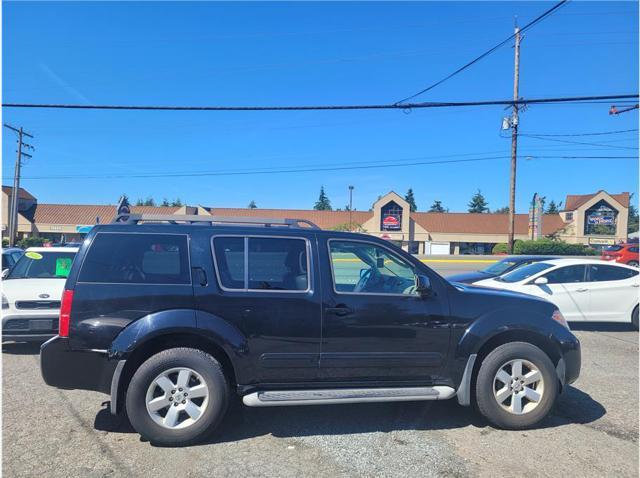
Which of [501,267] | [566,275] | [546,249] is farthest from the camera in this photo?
[546,249]

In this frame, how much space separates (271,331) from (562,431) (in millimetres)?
2871

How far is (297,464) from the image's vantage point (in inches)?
141

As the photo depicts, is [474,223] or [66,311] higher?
[474,223]

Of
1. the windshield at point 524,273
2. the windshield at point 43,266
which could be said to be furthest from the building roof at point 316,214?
the windshield at point 43,266

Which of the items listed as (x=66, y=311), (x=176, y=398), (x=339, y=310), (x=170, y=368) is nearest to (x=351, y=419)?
(x=339, y=310)

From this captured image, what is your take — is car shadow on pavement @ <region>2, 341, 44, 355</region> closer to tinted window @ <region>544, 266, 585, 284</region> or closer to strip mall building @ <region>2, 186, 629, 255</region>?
tinted window @ <region>544, 266, 585, 284</region>

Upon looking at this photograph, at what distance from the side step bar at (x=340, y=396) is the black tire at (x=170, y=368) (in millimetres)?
257

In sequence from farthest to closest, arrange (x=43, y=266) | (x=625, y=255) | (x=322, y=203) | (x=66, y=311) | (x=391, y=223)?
(x=322, y=203) → (x=391, y=223) → (x=625, y=255) → (x=43, y=266) → (x=66, y=311)

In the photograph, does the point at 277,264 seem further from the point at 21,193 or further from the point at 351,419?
the point at 21,193

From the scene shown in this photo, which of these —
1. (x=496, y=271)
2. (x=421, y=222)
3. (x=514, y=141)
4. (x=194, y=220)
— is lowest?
(x=496, y=271)

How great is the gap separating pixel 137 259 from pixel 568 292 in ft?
26.8

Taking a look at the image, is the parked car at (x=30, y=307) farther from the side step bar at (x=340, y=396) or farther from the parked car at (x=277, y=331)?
the side step bar at (x=340, y=396)

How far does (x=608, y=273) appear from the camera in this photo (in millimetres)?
9156

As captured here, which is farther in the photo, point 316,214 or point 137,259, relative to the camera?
point 316,214
